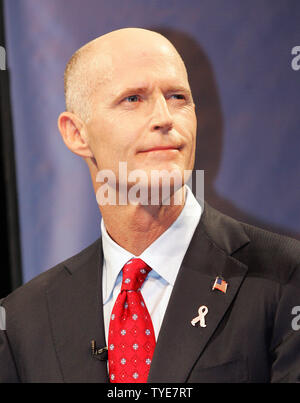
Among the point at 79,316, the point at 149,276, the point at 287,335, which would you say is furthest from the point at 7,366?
the point at 287,335

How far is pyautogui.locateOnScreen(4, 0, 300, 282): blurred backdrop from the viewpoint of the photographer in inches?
87.0

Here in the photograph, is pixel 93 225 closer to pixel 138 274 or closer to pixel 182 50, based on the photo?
pixel 138 274

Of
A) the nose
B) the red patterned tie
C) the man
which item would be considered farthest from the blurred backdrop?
the red patterned tie

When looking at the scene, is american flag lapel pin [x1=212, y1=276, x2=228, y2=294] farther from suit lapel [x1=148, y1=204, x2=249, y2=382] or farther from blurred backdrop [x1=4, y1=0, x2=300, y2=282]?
blurred backdrop [x1=4, y1=0, x2=300, y2=282]

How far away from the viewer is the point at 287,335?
1.79m

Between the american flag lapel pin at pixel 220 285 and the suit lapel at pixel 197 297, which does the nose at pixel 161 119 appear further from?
the american flag lapel pin at pixel 220 285

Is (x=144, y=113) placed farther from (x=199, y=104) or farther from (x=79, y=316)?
(x=79, y=316)

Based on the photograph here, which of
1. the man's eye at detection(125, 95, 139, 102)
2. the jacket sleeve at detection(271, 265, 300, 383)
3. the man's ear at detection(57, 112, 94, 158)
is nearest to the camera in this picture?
the jacket sleeve at detection(271, 265, 300, 383)

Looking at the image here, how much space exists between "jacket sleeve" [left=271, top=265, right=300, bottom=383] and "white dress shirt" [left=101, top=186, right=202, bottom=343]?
387 millimetres

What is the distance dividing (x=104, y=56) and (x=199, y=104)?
47 centimetres

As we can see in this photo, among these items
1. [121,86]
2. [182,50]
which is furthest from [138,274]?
[182,50]
